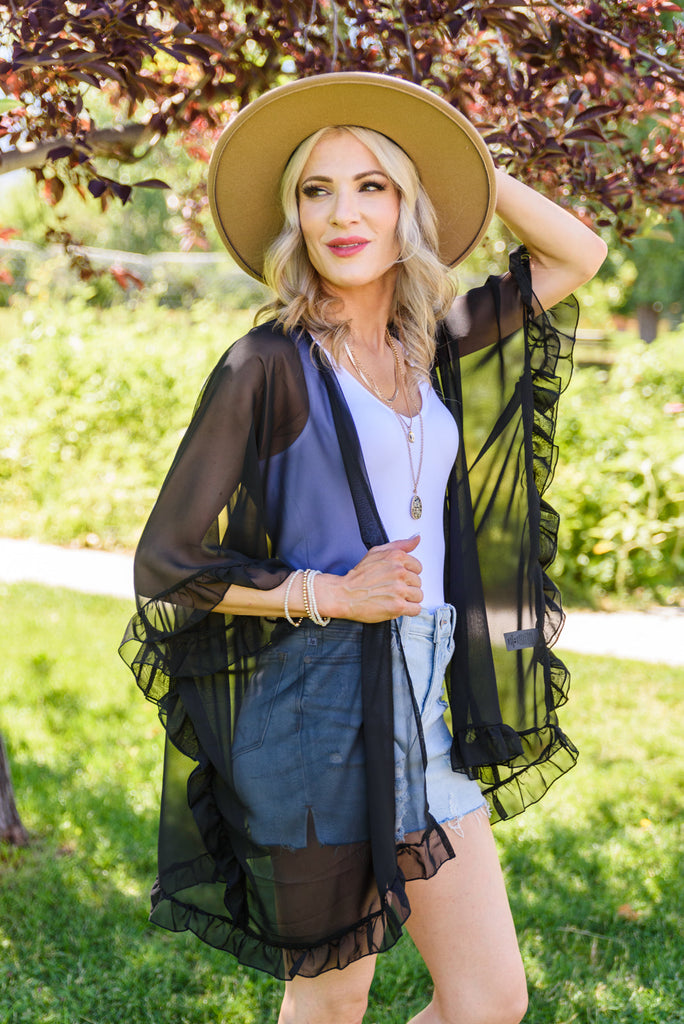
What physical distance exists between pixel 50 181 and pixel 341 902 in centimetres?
210

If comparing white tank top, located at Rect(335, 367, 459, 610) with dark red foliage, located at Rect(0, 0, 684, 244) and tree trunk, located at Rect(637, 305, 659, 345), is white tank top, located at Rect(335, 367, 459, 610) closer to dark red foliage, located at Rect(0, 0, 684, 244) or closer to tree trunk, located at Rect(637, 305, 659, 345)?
dark red foliage, located at Rect(0, 0, 684, 244)

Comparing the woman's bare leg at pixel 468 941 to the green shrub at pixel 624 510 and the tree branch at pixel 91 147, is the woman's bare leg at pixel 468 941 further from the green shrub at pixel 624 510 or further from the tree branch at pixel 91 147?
the green shrub at pixel 624 510

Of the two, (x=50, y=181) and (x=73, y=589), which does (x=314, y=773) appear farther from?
(x=73, y=589)

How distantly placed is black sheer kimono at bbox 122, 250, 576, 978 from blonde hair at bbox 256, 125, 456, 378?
4.0 inches

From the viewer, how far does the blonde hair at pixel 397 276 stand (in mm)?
2108

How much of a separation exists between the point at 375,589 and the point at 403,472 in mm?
321

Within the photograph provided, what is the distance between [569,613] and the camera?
21.8ft

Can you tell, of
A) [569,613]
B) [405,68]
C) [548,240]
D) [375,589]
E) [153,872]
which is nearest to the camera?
[375,589]

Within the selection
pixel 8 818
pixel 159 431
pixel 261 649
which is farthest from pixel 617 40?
pixel 159 431

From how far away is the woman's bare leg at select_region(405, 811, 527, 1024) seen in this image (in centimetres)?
191

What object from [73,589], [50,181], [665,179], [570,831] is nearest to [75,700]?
[73,589]


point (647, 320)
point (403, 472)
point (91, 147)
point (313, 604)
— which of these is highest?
point (91, 147)

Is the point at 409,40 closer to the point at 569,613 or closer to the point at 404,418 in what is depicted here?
the point at 404,418

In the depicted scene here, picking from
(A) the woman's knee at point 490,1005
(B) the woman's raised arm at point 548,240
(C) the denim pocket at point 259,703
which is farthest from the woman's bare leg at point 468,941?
(B) the woman's raised arm at point 548,240
